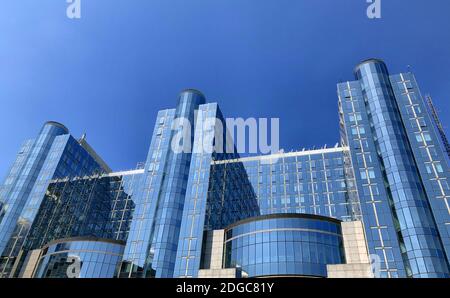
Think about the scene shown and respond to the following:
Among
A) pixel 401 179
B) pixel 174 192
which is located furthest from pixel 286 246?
pixel 174 192

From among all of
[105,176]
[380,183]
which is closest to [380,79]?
[380,183]

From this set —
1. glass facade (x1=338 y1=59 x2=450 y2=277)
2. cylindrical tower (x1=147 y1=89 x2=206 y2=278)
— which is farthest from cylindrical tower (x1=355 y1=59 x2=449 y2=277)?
cylindrical tower (x1=147 y1=89 x2=206 y2=278)

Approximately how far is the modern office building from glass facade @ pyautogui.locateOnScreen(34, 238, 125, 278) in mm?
217

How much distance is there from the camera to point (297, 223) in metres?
63.8

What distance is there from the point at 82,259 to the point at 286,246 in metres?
41.3

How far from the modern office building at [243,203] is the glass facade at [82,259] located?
8.5 inches

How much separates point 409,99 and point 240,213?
53.2 m

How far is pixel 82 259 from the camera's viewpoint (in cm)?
7175

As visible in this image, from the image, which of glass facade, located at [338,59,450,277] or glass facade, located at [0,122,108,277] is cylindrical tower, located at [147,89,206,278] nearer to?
glass facade, located at [338,59,450,277]

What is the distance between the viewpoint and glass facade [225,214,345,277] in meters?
59.6

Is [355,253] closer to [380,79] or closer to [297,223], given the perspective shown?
[297,223]

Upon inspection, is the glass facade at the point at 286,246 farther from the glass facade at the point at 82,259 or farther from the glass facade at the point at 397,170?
the glass facade at the point at 82,259

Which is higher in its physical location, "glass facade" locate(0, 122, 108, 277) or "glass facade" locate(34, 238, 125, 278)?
"glass facade" locate(0, 122, 108, 277)

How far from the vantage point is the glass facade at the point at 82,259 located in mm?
70875
